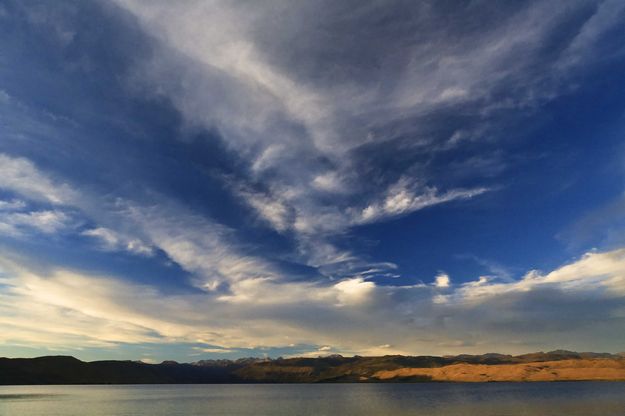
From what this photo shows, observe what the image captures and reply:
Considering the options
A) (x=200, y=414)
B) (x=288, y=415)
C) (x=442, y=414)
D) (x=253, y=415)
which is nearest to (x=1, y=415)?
(x=200, y=414)

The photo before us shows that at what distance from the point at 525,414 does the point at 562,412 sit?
11.1 metres

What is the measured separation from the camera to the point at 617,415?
91.4m

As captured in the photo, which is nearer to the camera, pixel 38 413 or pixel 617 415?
pixel 617 415

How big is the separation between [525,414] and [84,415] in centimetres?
12096

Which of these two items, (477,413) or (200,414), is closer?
(477,413)

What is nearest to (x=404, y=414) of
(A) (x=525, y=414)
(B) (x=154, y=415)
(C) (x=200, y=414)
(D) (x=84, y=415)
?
(A) (x=525, y=414)

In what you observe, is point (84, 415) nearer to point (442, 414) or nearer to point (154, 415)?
point (154, 415)

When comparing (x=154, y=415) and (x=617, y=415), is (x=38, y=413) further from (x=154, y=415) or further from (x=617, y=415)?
(x=617, y=415)

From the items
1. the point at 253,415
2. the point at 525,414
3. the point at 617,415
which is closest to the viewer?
the point at 617,415

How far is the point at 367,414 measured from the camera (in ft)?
376

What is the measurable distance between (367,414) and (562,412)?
53.0m

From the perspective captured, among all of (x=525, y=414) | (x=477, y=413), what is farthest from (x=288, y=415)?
(x=525, y=414)

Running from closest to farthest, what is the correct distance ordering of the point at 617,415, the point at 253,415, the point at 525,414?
1. the point at 617,415
2. the point at 525,414
3. the point at 253,415

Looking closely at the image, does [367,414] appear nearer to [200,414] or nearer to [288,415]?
[288,415]
